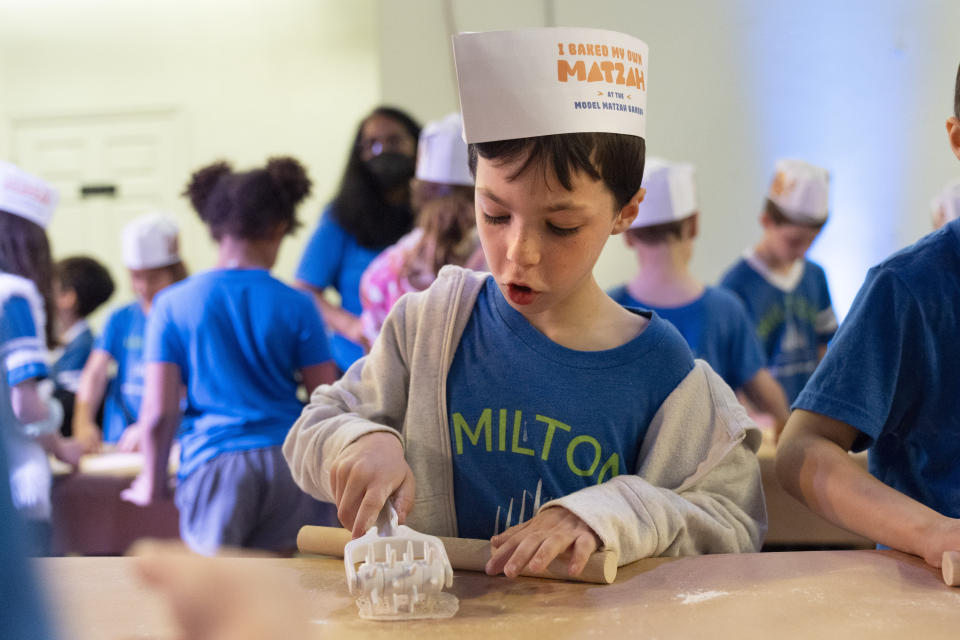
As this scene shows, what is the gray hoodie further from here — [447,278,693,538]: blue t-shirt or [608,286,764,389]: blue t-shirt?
[608,286,764,389]: blue t-shirt

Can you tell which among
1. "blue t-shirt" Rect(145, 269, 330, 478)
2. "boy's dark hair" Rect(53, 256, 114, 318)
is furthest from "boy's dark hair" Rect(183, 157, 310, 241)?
"boy's dark hair" Rect(53, 256, 114, 318)

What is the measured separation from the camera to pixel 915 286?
99 cm

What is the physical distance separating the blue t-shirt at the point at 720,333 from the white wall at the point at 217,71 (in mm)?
3584

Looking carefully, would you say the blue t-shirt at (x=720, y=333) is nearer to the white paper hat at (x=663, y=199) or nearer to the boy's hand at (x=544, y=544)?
the white paper hat at (x=663, y=199)

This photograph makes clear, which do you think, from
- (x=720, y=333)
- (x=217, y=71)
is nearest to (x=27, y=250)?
(x=720, y=333)

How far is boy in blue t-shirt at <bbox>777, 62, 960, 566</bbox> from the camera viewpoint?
97 cm

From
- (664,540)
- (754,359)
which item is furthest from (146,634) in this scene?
(754,359)

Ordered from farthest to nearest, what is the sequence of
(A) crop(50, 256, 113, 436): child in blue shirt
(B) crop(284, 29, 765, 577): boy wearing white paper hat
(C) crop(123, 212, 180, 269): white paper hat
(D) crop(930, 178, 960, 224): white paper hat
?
(A) crop(50, 256, 113, 436): child in blue shirt < (C) crop(123, 212, 180, 269): white paper hat < (D) crop(930, 178, 960, 224): white paper hat < (B) crop(284, 29, 765, 577): boy wearing white paper hat

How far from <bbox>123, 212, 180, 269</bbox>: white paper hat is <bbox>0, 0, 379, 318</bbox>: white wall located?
2.15 metres

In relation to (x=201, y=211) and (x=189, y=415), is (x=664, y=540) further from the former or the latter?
(x=201, y=211)

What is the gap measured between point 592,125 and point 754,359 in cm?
153

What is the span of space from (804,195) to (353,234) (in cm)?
146

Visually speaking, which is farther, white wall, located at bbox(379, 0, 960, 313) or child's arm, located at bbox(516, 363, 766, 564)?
white wall, located at bbox(379, 0, 960, 313)

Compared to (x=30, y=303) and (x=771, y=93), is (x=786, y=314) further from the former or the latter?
(x=30, y=303)
